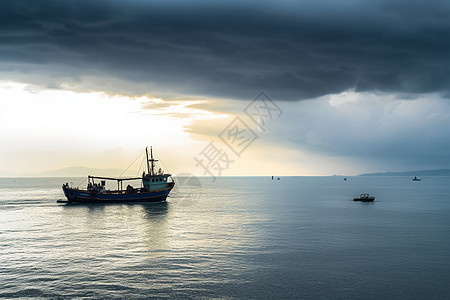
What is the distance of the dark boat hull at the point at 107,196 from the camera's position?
13350cm

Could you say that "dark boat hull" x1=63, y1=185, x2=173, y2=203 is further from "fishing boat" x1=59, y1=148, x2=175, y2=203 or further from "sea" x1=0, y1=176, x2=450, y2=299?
"sea" x1=0, y1=176, x2=450, y2=299

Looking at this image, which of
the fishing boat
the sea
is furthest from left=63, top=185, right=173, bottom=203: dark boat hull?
the sea

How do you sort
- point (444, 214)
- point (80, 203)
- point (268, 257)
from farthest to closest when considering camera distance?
1. point (80, 203)
2. point (444, 214)
3. point (268, 257)

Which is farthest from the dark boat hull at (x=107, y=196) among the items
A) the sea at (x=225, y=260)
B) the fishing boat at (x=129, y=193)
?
the sea at (x=225, y=260)

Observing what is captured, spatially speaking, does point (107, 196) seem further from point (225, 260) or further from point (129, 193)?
point (225, 260)

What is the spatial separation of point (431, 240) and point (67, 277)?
58.3 meters

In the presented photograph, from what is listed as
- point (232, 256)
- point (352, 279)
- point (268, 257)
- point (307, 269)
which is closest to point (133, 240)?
point (232, 256)

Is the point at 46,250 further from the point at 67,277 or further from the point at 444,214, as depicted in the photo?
the point at 444,214

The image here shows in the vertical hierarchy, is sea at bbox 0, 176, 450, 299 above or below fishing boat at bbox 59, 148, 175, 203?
below

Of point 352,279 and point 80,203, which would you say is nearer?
point 352,279

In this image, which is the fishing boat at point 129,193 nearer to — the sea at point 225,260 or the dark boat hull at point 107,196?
the dark boat hull at point 107,196

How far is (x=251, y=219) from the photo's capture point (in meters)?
89.9

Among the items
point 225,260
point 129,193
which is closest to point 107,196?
point 129,193

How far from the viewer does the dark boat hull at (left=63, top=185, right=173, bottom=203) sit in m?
134
